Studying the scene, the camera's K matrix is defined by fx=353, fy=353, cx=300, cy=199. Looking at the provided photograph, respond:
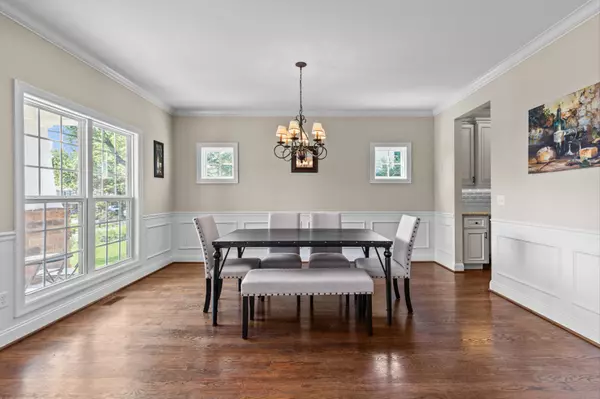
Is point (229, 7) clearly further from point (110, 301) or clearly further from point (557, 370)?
point (557, 370)

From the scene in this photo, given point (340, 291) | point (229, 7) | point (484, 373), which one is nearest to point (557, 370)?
point (484, 373)

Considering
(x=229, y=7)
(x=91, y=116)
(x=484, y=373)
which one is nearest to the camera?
(x=484, y=373)

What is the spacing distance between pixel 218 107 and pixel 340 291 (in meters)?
4.03

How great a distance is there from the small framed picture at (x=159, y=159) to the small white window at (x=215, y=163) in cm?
59

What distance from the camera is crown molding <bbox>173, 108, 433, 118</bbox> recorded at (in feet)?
19.3

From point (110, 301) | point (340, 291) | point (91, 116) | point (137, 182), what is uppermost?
point (91, 116)

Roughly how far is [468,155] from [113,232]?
5206 millimetres

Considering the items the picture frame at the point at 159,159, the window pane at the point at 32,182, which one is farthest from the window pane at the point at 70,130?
the picture frame at the point at 159,159

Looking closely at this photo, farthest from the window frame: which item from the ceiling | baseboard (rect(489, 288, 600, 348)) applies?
baseboard (rect(489, 288, 600, 348))

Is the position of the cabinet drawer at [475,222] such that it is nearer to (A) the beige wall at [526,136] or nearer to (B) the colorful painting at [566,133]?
(A) the beige wall at [526,136]

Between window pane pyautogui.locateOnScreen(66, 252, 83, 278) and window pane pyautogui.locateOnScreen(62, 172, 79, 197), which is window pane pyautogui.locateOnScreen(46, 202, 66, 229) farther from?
window pane pyautogui.locateOnScreen(66, 252, 83, 278)

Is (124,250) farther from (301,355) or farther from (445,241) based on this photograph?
(445,241)

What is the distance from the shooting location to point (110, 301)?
3754 mm

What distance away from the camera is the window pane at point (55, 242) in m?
3.18
